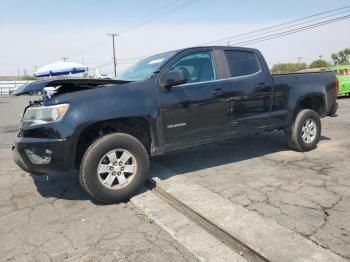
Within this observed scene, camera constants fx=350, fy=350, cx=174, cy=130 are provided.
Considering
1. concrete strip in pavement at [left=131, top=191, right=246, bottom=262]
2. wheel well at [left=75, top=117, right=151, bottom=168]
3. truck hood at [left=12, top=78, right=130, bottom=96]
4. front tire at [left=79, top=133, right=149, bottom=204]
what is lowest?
concrete strip in pavement at [left=131, top=191, right=246, bottom=262]

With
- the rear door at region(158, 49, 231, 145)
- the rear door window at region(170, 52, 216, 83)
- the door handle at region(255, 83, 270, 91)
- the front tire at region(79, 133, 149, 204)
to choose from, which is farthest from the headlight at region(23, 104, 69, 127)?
the door handle at region(255, 83, 270, 91)

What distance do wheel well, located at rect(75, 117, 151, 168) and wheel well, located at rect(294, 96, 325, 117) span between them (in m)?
3.26

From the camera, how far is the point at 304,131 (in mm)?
6195

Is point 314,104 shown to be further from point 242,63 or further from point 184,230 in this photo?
point 184,230

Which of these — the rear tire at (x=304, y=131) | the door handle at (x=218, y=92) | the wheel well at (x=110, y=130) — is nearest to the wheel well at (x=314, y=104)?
the rear tire at (x=304, y=131)

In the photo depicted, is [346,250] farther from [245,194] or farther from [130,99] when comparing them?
[130,99]

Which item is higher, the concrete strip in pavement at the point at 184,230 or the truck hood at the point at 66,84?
the truck hood at the point at 66,84

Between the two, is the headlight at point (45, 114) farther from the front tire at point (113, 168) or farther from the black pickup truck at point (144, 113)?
the front tire at point (113, 168)

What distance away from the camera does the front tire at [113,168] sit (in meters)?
3.98

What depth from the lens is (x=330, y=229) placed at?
3.29m

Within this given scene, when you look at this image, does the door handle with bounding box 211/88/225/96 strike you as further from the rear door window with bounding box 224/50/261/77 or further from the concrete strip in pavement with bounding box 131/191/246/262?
the concrete strip in pavement with bounding box 131/191/246/262

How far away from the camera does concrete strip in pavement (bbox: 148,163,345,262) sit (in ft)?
9.54

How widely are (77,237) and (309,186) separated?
9.41ft

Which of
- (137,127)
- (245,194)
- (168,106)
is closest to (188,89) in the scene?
(168,106)
